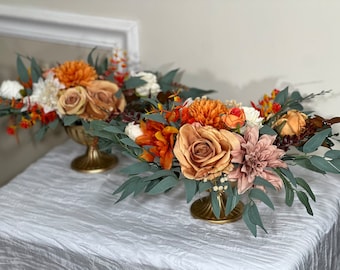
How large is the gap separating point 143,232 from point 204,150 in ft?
0.79

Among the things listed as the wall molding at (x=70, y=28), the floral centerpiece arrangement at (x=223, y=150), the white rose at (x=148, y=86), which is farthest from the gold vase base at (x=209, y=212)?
the wall molding at (x=70, y=28)

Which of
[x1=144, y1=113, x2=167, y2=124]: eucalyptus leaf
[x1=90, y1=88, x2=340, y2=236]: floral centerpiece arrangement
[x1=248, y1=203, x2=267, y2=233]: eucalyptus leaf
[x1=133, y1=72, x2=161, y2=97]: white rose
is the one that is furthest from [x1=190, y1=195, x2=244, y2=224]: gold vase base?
[x1=133, y1=72, x2=161, y2=97]: white rose

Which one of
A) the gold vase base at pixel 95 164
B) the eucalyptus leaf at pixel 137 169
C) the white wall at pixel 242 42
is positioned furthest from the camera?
the gold vase base at pixel 95 164

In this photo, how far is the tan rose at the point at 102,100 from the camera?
173 centimetres

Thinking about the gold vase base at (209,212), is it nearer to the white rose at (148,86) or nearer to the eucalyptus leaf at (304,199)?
the eucalyptus leaf at (304,199)

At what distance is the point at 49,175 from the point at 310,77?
0.65 meters

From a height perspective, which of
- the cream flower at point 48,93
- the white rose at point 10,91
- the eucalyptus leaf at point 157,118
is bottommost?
the white rose at point 10,91

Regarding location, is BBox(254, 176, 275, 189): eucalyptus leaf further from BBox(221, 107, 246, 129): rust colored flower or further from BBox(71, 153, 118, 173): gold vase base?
BBox(71, 153, 118, 173): gold vase base

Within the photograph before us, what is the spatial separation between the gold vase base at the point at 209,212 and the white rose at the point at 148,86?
Result: 12.6 inches

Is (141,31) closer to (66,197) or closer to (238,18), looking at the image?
(238,18)

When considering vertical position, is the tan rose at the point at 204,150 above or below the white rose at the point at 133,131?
above

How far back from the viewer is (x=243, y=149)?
4.73 feet


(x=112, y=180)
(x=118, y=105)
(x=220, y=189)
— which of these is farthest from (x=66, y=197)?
(x=220, y=189)

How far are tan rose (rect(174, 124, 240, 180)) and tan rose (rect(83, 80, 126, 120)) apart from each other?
1.08 feet
